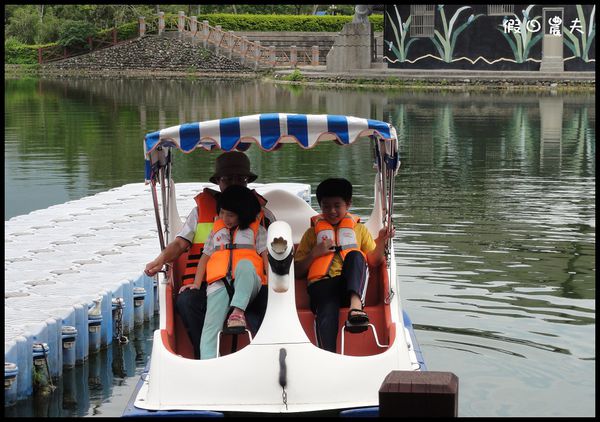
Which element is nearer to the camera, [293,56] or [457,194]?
[457,194]

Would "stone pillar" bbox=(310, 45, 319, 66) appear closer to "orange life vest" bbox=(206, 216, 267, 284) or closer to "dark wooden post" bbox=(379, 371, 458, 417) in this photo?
"orange life vest" bbox=(206, 216, 267, 284)

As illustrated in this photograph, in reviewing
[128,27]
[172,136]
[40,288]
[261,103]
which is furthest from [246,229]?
[128,27]

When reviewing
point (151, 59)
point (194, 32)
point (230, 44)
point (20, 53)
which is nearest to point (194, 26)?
point (194, 32)

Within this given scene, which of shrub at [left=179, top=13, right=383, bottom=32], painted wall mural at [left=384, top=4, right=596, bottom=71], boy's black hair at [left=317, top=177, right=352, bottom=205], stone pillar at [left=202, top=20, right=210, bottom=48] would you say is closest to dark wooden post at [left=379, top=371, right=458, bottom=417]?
boy's black hair at [left=317, top=177, right=352, bottom=205]

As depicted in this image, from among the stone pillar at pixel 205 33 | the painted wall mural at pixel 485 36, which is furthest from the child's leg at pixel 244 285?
the stone pillar at pixel 205 33

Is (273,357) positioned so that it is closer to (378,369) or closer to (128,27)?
(378,369)

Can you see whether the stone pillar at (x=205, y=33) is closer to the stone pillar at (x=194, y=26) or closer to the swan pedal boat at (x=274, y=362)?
the stone pillar at (x=194, y=26)

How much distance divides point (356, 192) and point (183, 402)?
13.8 metres

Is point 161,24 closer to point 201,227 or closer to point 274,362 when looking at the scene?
point 201,227

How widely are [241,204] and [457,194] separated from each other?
12.9 metres

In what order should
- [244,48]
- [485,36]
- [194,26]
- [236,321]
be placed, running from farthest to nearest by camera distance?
[194,26]
[244,48]
[485,36]
[236,321]

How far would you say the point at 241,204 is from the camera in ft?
27.9

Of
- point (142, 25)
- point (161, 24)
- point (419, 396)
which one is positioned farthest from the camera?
point (161, 24)

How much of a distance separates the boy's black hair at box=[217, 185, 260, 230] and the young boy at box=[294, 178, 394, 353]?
49 cm
